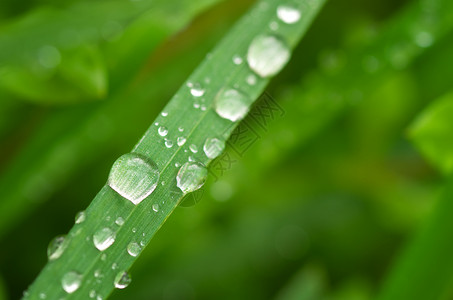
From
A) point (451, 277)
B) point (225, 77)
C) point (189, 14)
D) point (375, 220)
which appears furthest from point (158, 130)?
point (375, 220)

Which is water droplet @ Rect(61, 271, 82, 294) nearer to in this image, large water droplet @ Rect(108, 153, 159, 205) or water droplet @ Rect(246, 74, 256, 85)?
large water droplet @ Rect(108, 153, 159, 205)

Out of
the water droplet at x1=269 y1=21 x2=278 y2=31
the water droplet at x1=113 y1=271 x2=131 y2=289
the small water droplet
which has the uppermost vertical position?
the water droplet at x1=269 y1=21 x2=278 y2=31

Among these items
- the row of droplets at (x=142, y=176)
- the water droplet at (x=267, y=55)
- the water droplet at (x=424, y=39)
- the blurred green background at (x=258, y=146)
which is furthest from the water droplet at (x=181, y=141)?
the water droplet at (x=424, y=39)

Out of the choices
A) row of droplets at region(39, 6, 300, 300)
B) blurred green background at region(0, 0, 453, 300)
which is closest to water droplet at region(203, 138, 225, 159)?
row of droplets at region(39, 6, 300, 300)

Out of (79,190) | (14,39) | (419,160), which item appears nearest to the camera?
(14,39)

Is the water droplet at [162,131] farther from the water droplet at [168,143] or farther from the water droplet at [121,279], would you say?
the water droplet at [121,279]

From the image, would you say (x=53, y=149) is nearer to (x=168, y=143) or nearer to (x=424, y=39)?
(x=168, y=143)

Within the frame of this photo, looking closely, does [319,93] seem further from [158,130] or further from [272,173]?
[158,130]
